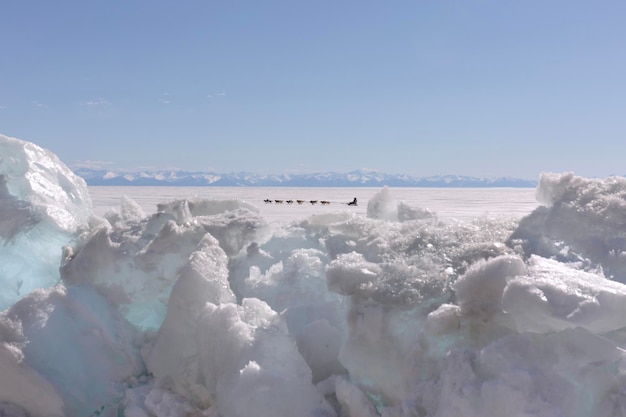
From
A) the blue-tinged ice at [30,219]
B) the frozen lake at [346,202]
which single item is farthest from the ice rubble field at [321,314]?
the frozen lake at [346,202]

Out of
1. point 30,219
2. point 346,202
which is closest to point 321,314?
point 30,219

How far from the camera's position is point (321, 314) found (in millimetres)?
2736

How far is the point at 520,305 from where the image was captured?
1.76 meters

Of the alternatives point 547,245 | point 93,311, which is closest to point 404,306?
point 547,245

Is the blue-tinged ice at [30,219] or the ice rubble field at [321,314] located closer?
the ice rubble field at [321,314]

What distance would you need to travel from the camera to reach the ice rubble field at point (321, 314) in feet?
5.65

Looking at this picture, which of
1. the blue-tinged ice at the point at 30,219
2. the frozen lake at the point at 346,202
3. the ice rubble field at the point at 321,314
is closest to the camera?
the ice rubble field at the point at 321,314

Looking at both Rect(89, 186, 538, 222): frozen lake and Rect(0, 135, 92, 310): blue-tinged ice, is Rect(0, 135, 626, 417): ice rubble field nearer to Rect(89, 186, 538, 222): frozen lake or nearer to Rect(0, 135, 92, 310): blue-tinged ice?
Rect(0, 135, 92, 310): blue-tinged ice

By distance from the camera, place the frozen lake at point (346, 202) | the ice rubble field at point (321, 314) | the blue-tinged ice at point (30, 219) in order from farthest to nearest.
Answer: the frozen lake at point (346, 202), the blue-tinged ice at point (30, 219), the ice rubble field at point (321, 314)

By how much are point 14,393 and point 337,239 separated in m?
1.90

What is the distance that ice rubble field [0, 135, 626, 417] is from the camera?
172cm

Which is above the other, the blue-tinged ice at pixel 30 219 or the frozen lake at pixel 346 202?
the blue-tinged ice at pixel 30 219

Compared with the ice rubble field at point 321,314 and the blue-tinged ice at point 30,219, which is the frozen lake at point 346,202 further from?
the blue-tinged ice at point 30,219

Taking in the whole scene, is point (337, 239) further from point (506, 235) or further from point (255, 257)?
point (506, 235)
